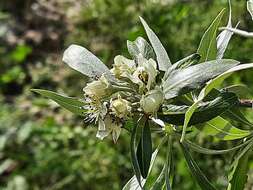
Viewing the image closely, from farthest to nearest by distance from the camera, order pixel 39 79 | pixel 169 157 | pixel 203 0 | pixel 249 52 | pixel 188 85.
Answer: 1. pixel 39 79
2. pixel 203 0
3. pixel 249 52
4. pixel 169 157
5. pixel 188 85

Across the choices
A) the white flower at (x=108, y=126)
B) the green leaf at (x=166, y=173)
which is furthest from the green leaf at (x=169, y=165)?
the white flower at (x=108, y=126)

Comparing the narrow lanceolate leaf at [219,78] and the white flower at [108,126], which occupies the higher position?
the narrow lanceolate leaf at [219,78]

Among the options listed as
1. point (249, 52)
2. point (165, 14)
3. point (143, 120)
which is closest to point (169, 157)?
point (143, 120)

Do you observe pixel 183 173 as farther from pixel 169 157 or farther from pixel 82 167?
pixel 169 157

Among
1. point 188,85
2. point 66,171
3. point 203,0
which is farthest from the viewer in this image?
point 66,171

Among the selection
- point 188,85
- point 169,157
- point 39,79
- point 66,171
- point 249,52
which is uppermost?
point 188,85

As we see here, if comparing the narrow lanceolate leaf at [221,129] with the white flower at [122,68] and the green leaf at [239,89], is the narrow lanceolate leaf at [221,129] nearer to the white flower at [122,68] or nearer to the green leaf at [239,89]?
the green leaf at [239,89]
